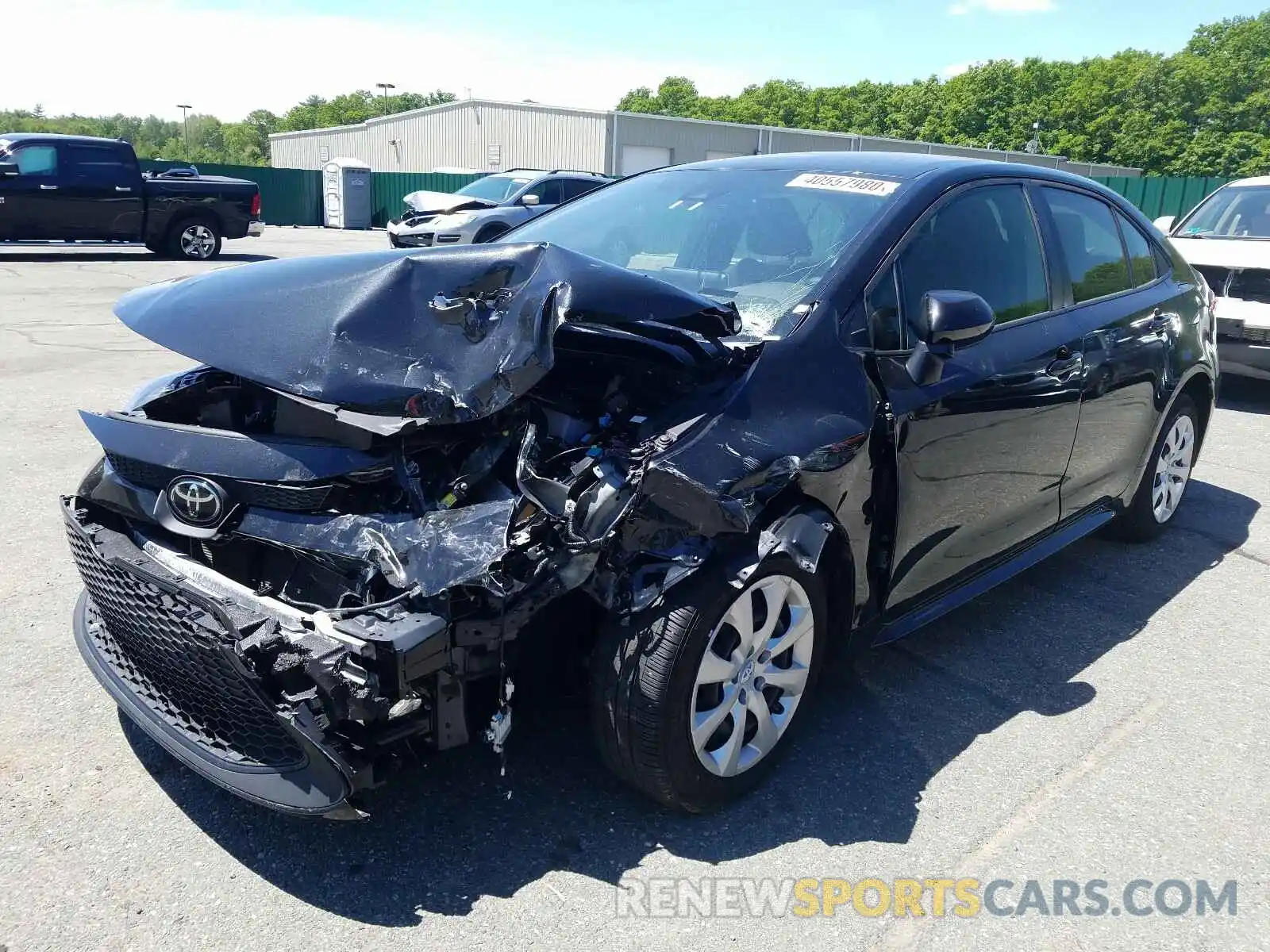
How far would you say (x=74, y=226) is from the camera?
1580 cm

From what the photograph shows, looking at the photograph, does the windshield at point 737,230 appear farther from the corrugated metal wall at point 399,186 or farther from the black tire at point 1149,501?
the corrugated metal wall at point 399,186

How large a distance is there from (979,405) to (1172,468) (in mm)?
2407

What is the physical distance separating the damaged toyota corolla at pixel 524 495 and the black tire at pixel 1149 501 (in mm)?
1927

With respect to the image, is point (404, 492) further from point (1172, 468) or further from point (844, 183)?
point (1172, 468)

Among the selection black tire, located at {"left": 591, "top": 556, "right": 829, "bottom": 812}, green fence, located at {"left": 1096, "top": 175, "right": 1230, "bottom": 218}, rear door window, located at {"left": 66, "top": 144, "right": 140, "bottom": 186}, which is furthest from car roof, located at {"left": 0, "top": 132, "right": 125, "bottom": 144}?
green fence, located at {"left": 1096, "top": 175, "right": 1230, "bottom": 218}

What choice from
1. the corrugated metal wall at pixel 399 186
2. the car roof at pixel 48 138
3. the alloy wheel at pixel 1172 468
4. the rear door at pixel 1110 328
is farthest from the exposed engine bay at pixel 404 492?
the corrugated metal wall at pixel 399 186

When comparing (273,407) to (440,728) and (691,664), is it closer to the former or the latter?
(440,728)

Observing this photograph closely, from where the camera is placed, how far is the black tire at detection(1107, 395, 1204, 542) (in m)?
4.75

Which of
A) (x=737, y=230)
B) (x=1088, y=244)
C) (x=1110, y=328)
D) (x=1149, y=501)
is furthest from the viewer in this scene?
(x=1149, y=501)

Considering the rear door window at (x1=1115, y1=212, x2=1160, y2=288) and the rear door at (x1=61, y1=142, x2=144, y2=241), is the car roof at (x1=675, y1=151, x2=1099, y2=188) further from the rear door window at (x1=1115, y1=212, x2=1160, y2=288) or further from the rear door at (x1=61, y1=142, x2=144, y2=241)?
the rear door at (x1=61, y1=142, x2=144, y2=241)

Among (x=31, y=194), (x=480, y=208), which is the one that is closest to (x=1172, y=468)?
(x=480, y=208)

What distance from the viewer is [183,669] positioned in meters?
2.37

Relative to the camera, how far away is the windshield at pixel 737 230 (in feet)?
10.1

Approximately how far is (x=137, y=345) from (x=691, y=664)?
861cm
